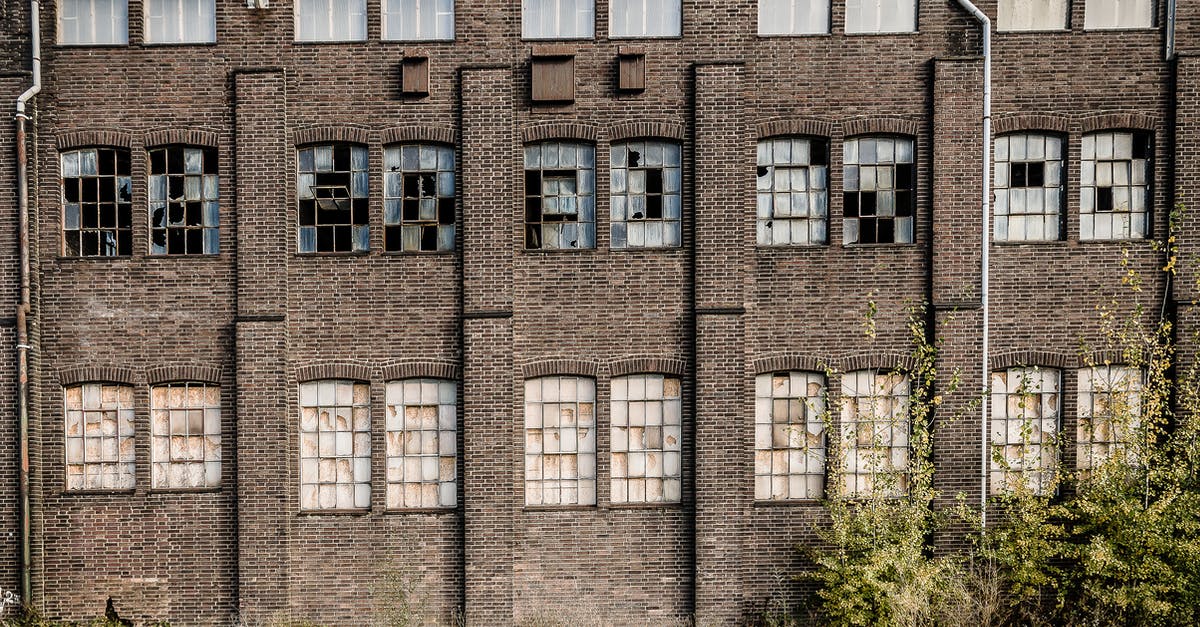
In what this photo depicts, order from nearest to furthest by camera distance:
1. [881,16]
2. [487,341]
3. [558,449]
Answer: [487,341] → [881,16] → [558,449]

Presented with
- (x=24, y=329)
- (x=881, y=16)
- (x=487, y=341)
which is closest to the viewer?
(x=24, y=329)

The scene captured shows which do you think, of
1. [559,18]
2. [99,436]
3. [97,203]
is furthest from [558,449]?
[97,203]

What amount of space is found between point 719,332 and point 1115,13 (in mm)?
7516

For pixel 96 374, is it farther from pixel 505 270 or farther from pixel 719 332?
Result: pixel 719 332

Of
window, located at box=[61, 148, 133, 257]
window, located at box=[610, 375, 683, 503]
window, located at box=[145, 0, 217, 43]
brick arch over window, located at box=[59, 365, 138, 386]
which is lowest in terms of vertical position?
window, located at box=[610, 375, 683, 503]

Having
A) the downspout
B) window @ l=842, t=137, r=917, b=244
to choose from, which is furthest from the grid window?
the downspout

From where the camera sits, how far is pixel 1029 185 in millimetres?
11492

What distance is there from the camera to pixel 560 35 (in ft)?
37.7

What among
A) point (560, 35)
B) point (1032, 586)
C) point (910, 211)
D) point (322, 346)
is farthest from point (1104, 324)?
point (322, 346)

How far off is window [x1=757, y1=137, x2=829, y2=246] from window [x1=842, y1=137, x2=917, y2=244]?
37 centimetres

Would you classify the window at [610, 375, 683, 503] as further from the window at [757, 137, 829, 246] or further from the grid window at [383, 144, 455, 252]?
the grid window at [383, 144, 455, 252]

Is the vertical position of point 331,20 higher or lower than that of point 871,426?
higher

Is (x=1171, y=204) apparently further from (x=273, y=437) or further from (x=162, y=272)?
(x=162, y=272)

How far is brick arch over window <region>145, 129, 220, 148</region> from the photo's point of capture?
1134cm
